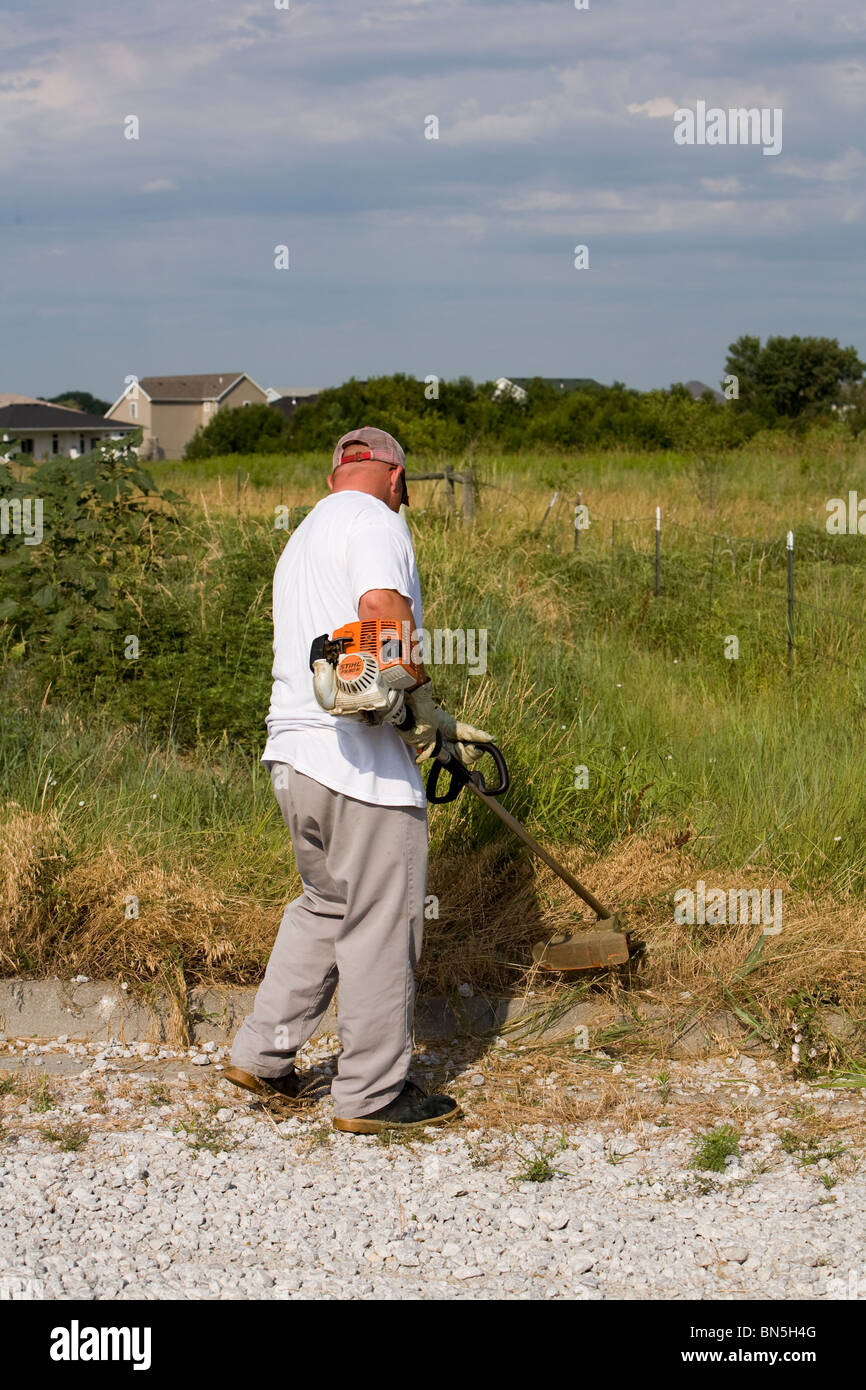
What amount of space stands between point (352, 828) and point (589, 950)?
3.49 feet

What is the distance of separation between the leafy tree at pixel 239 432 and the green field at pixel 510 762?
125 ft

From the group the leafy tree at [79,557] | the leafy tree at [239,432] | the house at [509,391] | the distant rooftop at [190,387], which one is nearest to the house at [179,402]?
the distant rooftop at [190,387]

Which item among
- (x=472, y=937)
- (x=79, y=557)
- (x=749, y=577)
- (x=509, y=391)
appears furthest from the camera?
(x=509, y=391)

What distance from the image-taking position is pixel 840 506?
46.7 feet

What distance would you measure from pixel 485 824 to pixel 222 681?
1.99m

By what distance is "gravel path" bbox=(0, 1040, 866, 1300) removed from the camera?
2.74 m

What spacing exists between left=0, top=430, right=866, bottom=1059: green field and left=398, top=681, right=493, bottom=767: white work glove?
96cm

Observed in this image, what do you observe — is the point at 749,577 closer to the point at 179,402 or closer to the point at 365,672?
the point at 365,672

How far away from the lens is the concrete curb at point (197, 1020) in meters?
4.07

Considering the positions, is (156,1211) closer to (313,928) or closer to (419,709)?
(313,928)

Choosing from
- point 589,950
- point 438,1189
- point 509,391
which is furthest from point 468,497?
point 509,391

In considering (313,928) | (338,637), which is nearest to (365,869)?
(313,928)

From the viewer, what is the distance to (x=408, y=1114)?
3.55m

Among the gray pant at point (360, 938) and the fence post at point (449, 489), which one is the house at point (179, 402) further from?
the gray pant at point (360, 938)
